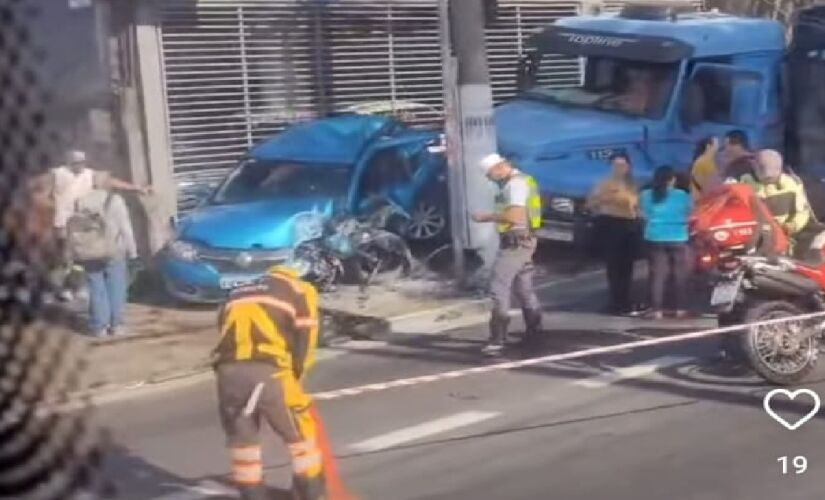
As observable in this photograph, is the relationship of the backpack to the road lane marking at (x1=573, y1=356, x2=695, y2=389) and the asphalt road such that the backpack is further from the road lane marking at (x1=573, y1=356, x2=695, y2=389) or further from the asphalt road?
the road lane marking at (x1=573, y1=356, x2=695, y2=389)

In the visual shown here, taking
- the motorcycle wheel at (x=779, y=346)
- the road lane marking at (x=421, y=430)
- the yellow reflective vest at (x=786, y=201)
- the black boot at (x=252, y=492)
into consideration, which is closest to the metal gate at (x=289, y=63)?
the yellow reflective vest at (x=786, y=201)

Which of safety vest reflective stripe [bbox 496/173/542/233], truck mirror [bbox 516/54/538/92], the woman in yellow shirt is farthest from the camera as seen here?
truck mirror [bbox 516/54/538/92]

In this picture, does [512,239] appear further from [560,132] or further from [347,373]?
[560,132]

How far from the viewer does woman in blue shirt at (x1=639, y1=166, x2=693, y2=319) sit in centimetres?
830

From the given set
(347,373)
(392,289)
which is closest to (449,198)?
(392,289)

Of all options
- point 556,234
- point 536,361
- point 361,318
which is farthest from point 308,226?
point 536,361

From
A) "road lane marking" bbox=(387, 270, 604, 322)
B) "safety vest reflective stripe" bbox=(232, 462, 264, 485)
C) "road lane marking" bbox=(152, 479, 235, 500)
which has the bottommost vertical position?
"road lane marking" bbox=(387, 270, 604, 322)

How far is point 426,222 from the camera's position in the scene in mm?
10070

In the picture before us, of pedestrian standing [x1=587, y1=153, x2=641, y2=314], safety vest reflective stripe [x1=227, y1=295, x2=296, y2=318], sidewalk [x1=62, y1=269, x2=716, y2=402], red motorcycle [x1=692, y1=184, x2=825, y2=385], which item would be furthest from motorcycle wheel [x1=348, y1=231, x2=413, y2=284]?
safety vest reflective stripe [x1=227, y1=295, x2=296, y2=318]

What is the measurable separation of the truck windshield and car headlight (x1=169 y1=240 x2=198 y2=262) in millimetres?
2877

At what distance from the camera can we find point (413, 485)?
4984mm

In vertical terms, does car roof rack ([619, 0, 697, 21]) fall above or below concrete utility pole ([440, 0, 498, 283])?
above

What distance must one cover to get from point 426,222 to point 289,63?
89.8 inches

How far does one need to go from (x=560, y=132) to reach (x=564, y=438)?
4850 millimetres
